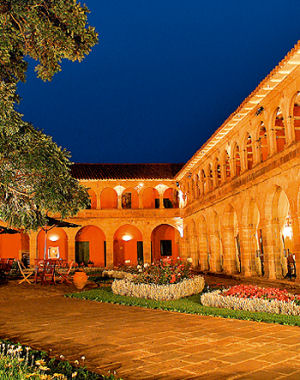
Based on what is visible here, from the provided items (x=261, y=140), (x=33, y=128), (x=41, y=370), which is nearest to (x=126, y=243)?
(x=261, y=140)

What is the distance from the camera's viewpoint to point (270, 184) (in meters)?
14.3

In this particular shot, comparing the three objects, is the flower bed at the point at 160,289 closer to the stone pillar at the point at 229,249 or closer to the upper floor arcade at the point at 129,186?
the stone pillar at the point at 229,249

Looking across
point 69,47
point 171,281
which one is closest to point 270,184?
point 171,281

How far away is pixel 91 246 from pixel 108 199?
→ 3985mm

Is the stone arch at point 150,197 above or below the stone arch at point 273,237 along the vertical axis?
above

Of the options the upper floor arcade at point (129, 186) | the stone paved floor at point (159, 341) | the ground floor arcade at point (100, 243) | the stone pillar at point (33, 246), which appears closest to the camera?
the stone paved floor at point (159, 341)

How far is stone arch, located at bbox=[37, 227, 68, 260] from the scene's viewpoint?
30.4m

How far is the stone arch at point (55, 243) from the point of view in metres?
30.4

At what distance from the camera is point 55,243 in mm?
30672

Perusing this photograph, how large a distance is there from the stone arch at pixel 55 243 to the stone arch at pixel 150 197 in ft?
22.7

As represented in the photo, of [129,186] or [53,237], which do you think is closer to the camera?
[53,237]

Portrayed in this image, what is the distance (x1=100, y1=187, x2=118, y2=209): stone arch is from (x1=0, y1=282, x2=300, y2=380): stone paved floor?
22572 millimetres

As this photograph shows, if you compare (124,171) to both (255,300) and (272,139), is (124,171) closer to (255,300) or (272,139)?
(272,139)

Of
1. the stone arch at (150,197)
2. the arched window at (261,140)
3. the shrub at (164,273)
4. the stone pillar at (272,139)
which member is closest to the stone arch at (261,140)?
the arched window at (261,140)
